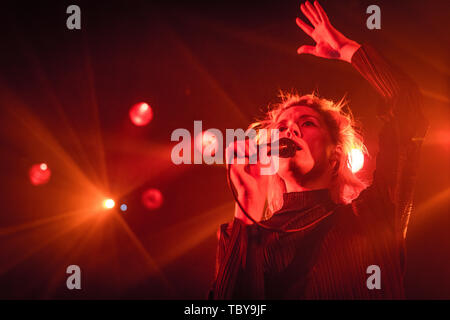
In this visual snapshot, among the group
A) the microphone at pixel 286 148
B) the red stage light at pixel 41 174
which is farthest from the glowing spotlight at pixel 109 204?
the microphone at pixel 286 148

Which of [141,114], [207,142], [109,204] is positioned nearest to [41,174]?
[109,204]

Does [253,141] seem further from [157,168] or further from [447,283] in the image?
[447,283]

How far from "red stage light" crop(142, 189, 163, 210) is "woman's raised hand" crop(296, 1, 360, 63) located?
1.22 m

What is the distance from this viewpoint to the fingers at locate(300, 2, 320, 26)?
2.10 meters

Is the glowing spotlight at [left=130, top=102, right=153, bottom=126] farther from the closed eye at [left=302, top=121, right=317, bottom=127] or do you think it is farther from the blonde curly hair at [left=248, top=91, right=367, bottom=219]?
the closed eye at [left=302, top=121, right=317, bottom=127]

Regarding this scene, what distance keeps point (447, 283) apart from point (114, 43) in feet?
7.98

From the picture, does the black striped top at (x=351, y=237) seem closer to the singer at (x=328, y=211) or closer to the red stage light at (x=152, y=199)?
the singer at (x=328, y=211)

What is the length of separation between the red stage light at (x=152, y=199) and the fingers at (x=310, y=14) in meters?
1.35

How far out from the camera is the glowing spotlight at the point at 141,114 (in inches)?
93.1

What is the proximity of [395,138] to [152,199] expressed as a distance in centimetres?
140

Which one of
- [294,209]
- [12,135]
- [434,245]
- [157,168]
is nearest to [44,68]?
[12,135]

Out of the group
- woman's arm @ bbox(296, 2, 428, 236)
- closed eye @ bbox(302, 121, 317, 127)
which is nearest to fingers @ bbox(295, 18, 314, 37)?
woman's arm @ bbox(296, 2, 428, 236)

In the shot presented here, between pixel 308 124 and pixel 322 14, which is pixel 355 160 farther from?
pixel 322 14

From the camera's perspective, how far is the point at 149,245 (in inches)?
86.8
